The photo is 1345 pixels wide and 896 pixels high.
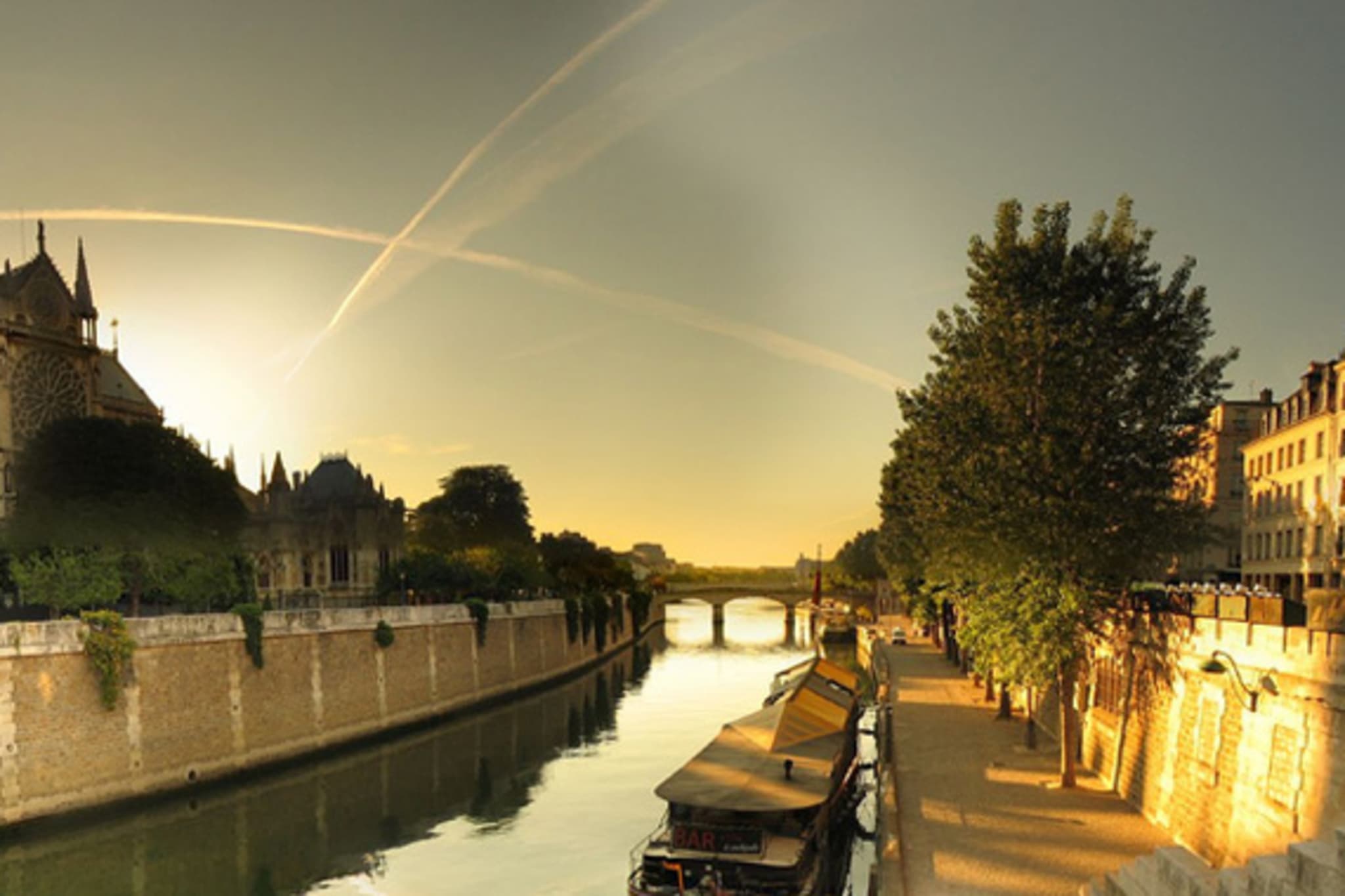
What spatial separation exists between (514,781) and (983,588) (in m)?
20.0

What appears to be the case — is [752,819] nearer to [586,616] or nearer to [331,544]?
[586,616]

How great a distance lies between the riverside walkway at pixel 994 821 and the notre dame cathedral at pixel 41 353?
57.6 m

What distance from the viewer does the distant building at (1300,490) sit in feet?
153

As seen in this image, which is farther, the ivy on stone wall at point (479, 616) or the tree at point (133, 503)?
the ivy on stone wall at point (479, 616)

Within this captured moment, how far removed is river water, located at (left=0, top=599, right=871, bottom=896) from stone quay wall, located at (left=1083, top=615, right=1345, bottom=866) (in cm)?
853

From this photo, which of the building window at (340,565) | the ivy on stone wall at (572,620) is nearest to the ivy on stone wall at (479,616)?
the ivy on stone wall at (572,620)

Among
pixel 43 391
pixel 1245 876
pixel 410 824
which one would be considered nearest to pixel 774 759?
pixel 410 824

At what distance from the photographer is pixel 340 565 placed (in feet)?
293

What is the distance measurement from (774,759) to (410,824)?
13854 millimetres

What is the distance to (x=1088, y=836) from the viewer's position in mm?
23188

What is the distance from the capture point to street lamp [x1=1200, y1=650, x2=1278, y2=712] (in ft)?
60.6

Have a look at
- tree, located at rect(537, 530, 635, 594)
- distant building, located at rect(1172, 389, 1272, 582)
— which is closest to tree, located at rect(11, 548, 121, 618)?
tree, located at rect(537, 530, 635, 594)

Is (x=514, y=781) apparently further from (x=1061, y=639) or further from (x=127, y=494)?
(x=127, y=494)

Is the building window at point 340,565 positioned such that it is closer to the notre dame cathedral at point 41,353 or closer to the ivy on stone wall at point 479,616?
the notre dame cathedral at point 41,353
